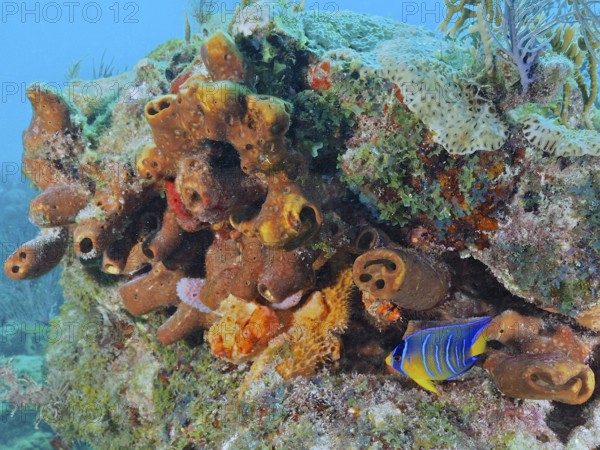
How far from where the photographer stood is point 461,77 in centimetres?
247

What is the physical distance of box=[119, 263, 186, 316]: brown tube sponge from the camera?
333 cm

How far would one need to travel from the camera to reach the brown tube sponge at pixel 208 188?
7.87 ft

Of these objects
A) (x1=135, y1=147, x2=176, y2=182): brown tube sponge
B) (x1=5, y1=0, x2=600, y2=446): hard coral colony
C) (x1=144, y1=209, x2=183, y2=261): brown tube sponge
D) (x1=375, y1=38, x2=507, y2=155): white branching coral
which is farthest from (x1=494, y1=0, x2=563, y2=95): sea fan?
(x1=144, y1=209, x2=183, y2=261): brown tube sponge

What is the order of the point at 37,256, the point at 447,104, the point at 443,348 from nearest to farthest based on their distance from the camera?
the point at 443,348 < the point at 447,104 < the point at 37,256

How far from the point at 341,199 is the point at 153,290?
1.72 meters

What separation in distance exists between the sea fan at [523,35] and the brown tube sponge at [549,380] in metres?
1.57

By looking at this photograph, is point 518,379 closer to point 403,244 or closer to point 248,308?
point 403,244

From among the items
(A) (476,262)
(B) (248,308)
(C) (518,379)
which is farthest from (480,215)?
(B) (248,308)

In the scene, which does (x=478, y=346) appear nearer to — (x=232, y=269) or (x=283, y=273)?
(x=283, y=273)

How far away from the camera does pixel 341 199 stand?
9.43ft

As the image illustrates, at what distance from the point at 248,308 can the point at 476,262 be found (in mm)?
1668

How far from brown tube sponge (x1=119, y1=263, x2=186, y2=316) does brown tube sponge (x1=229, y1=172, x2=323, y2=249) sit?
1175 millimetres

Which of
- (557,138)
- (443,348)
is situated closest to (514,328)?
(443,348)

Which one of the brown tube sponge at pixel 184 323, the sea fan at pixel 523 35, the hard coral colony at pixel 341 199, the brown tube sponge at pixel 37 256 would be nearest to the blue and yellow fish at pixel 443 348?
the hard coral colony at pixel 341 199
